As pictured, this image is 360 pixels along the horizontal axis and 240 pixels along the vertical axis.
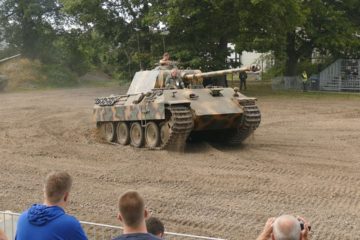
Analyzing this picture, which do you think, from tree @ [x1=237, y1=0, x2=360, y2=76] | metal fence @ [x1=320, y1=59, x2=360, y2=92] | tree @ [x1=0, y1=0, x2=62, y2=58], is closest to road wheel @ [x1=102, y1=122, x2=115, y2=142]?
tree @ [x1=237, y1=0, x2=360, y2=76]

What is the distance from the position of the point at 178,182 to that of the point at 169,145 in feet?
11.0

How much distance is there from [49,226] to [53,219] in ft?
0.18

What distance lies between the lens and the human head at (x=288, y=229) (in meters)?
3.41

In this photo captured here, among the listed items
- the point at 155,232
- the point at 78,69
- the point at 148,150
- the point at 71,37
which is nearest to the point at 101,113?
the point at 148,150

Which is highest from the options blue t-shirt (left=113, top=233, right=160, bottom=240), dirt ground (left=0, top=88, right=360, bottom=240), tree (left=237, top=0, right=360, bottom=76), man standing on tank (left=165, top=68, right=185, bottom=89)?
tree (left=237, top=0, right=360, bottom=76)

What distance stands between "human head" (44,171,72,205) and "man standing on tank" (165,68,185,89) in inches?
456

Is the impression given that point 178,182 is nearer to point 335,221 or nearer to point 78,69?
point 335,221

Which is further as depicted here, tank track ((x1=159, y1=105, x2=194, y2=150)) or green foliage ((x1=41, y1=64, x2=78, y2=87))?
green foliage ((x1=41, y1=64, x2=78, y2=87))

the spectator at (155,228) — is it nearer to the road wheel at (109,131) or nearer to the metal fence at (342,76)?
the road wheel at (109,131)

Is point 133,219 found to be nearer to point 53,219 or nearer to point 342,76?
point 53,219

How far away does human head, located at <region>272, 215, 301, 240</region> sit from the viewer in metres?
3.41

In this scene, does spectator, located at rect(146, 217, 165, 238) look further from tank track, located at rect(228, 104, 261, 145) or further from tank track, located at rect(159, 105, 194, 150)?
tank track, located at rect(228, 104, 261, 145)

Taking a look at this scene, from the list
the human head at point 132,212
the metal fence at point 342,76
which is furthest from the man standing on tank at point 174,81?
the metal fence at point 342,76

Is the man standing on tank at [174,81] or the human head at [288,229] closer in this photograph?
the human head at [288,229]
